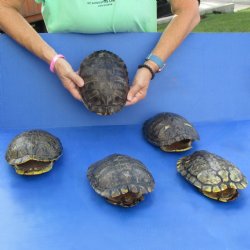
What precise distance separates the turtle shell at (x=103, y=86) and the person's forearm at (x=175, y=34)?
0.22 m

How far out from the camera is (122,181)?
1314mm

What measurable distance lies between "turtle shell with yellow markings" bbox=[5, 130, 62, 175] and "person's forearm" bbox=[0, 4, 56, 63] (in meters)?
0.36

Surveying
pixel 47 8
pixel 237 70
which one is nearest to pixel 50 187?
pixel 47 8

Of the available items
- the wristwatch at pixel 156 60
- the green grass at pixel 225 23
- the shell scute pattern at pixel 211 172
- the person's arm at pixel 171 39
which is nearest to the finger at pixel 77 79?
the person's arm at pixel 171 39

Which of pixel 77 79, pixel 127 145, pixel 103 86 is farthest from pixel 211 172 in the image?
pixel 77 79

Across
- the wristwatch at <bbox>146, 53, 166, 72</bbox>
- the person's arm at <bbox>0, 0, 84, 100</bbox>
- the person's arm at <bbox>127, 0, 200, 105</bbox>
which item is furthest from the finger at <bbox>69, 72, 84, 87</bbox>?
the wristwatch at <bbox>146, 53, 166, 72</bbox>

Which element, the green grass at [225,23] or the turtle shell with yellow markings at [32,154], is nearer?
the turtle shell with yellow markings at [32,154]

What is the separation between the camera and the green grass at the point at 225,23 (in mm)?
5520

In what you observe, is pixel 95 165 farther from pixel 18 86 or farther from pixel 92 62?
pixel 18 86

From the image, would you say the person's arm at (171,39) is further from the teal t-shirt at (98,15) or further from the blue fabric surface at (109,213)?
the blue fabric surface at (109,213)

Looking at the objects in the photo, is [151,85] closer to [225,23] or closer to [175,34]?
[175,34]

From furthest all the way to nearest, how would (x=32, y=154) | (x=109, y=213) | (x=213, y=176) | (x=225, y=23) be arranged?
(x=225, y=23), (x=32, y=154), (x=213, y=176), (x=109, y=213)

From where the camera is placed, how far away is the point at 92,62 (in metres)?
1.62

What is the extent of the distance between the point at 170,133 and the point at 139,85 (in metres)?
0.27
